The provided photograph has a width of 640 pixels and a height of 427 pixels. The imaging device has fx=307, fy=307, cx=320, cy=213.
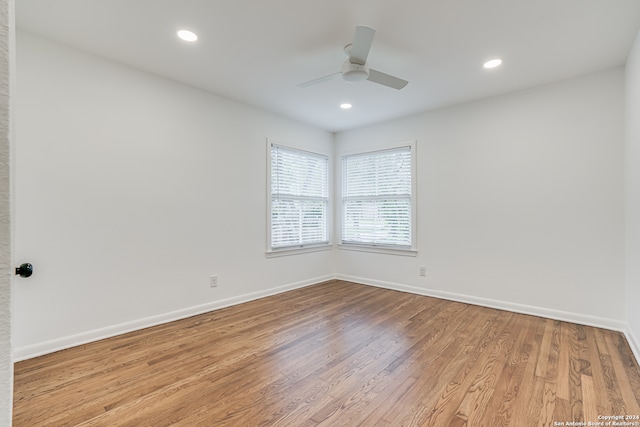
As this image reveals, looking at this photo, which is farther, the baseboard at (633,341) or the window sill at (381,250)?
the window sill at (381,250)

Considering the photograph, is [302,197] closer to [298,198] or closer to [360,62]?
[298,198]

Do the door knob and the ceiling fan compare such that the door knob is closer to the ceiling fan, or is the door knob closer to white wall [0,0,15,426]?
white wall [0,0,15,426]

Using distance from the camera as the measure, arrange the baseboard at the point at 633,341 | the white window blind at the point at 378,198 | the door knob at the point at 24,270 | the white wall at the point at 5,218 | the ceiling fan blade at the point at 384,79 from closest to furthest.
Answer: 1. the white wall at the point at 5,218
2. the door knob at the point at 24,270
3. the baseboard at the point at 633,341
4. the ceiling fan blade at the point at 384,79
5. the white window blind at the point at 378,198

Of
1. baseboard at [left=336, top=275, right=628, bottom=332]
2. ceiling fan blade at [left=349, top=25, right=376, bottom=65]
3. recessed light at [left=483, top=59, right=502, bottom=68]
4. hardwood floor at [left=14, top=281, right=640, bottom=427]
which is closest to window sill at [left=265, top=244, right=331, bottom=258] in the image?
baseboard at [left=336, top=275, right=628, bottom=332]

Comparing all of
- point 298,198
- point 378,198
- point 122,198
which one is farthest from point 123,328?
point 378,198

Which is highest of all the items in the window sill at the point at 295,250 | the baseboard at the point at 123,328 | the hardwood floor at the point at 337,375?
the window sill at the point at 295,250

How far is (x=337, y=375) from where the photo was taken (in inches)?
86.0

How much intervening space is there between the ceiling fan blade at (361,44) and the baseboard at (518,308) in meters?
3.10

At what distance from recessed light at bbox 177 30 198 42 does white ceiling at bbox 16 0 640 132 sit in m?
0.05

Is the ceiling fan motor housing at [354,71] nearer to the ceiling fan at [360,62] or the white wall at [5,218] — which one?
the ceiling fan at [360,62]

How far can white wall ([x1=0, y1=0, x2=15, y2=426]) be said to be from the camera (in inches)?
20.3

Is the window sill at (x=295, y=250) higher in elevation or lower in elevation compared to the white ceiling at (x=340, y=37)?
lower

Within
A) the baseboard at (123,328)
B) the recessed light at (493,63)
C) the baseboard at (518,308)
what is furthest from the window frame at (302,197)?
the recessed light at (493,63)

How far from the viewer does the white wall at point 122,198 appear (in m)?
2.48
